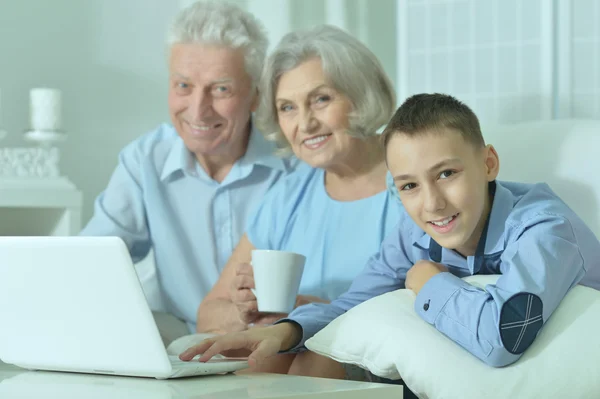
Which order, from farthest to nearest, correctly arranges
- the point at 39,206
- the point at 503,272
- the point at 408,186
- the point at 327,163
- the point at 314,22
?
the point at 314,22, the point at 39,206, the point at 327,163, the point at 408,186, the point at 503,272

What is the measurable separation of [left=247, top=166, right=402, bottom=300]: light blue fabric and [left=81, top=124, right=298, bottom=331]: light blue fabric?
166 millimetres

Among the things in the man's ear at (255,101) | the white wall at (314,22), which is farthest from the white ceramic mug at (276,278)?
the white wall at (314,22)

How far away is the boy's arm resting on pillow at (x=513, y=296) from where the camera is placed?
1256 mm

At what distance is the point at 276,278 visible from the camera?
1.64 metres

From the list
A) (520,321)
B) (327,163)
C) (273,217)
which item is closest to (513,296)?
(520,321)

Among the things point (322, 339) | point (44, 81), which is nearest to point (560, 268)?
point (322, 339)

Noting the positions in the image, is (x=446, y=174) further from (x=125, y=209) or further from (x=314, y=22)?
(x=314, y=22)

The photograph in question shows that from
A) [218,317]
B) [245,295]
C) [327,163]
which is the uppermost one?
[327,163]

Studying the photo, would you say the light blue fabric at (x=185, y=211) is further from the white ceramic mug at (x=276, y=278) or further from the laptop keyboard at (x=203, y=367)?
the laptop keyboard at (x=203, y=367)

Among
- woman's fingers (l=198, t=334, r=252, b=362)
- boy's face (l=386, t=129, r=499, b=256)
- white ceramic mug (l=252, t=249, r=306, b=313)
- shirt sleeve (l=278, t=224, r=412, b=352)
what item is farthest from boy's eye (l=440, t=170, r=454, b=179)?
woman's fingers (l=198, t=334, r=252, b=362)

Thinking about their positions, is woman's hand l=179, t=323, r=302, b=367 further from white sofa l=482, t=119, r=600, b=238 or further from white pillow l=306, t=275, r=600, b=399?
white sofa l=482, t=119, r=600, b=238

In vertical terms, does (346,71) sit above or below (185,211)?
above

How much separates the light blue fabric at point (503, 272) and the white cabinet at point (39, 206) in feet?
4.18

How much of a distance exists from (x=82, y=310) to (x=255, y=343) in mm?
365
